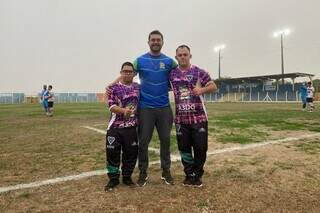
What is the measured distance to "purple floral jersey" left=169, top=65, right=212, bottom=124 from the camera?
205 inches

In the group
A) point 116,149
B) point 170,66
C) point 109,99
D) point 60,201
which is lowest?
point 60,201

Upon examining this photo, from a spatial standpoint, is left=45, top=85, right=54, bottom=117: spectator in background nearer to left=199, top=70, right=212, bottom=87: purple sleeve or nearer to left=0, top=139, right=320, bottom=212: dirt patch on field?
left=0, top=139, right=320, bottom=212: dirt patch on field

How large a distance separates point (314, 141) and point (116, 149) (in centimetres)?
596

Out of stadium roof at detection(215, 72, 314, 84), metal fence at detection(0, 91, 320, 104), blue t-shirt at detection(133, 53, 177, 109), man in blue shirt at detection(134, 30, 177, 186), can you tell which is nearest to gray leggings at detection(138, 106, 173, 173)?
man in blue shirt at detection(134, 30, 177, 186)

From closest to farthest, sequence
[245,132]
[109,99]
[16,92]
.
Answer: [109,99]
[245,132]
[16,92]

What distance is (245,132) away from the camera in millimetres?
11016

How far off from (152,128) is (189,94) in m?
0.77

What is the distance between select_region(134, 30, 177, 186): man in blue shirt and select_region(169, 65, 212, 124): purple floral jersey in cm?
18

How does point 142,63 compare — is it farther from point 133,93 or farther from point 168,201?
point 168,201

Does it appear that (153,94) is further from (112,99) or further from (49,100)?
(49,100)

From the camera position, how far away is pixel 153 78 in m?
5.25

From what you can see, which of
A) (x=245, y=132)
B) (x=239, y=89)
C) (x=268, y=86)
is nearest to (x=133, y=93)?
(x=245, y=132)

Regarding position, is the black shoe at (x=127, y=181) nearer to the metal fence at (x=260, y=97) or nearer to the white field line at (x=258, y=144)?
the white field line at (x=258, y=144)

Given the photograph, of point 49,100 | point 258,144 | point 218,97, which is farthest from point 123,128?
point 218,97
